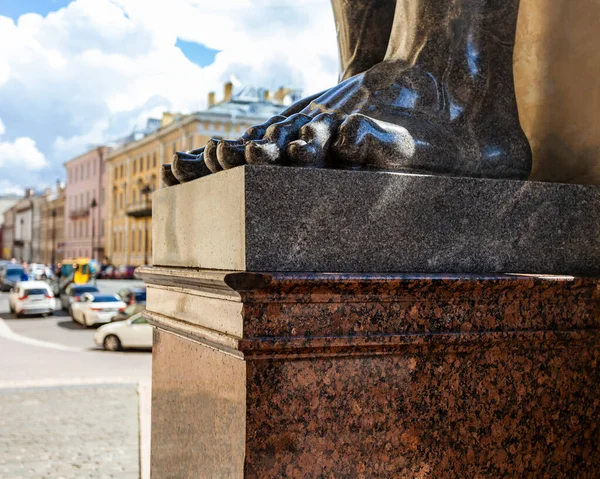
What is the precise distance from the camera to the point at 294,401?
182cm

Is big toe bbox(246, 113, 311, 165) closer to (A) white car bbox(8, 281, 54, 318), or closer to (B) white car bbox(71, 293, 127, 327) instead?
(B) white car bbox(71, 293, 127, 327)

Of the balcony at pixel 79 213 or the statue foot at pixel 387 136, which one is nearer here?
the statue foot at pixel 387 136

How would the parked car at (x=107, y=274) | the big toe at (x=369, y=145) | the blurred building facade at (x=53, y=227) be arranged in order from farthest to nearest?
the blurred building facade at (x=53, y=227)
the parked car at (x=107, y=274)
the big toe at (x=369, y=145)

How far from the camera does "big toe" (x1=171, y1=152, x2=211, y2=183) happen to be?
7.50 feet

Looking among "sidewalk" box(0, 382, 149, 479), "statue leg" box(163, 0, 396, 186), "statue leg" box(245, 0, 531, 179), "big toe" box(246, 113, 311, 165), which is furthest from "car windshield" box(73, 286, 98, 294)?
"big toe" box(246, 113, 311, 165)

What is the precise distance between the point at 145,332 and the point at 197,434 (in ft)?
48.3

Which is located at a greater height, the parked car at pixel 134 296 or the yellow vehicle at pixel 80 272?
the yellow vehicle at pixel 80 272

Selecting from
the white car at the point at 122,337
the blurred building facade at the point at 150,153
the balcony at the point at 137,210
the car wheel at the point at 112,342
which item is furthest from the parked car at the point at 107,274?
the car wheel at the point at 112,342

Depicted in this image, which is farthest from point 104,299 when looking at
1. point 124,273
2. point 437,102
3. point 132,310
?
point 124,273

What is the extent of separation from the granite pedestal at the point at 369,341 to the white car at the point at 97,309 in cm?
1982

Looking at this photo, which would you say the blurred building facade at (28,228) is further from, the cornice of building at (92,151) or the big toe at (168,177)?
the big toe at (168,177)

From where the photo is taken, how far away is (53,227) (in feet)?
274

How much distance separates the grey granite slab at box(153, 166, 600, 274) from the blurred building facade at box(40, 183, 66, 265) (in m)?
80.2

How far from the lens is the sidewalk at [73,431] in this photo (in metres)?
5.74
